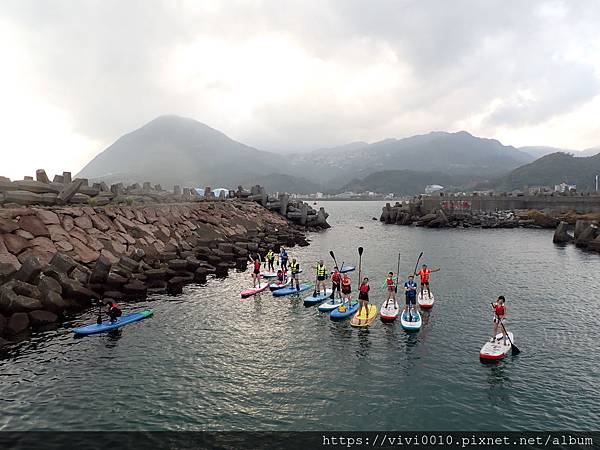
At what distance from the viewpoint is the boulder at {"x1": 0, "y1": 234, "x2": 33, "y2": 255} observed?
88.0ft

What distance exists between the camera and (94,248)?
106ft

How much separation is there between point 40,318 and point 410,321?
21865 mm

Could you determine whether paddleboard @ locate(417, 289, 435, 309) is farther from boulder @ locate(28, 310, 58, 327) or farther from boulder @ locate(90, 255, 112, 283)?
boulder @ locate(28, 310, 58, 327)

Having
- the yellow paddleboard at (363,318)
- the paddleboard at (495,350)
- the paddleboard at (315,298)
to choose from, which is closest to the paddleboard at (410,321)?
the yellow paddleboard at (363,318)

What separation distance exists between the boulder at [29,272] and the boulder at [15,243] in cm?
398

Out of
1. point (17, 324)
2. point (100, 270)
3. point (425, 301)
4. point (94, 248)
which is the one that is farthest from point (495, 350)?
point (94, 248)

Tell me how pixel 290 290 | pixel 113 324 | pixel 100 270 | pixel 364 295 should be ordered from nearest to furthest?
pixel 113 324 < pixel 364 295 < pixel 100 270 < pixel 290 290

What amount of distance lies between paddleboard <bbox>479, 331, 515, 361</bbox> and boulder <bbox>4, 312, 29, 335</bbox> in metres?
24.5

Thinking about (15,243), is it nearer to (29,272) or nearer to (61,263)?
(61,263)

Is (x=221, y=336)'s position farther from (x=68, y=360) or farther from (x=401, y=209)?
(x=401, y=209)

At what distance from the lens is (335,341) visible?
72.0 feet

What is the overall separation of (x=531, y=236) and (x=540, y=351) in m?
61.5

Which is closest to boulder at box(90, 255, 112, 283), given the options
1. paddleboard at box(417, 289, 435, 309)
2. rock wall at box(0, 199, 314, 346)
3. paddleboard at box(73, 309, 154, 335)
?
rock wall at box(0, 199, 314, 346)

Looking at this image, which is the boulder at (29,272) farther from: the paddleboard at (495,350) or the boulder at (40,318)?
the paddleboard at (495,350)
